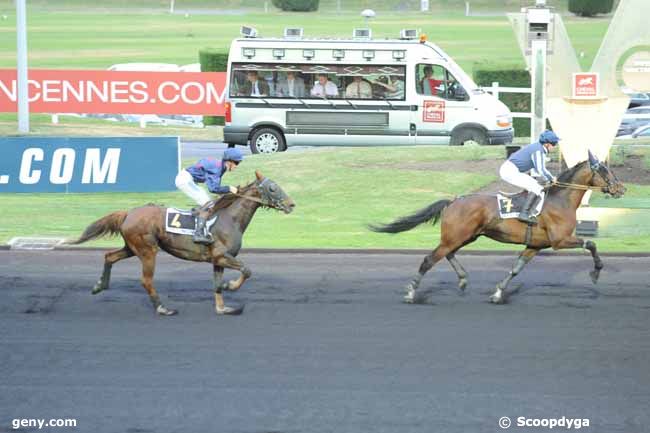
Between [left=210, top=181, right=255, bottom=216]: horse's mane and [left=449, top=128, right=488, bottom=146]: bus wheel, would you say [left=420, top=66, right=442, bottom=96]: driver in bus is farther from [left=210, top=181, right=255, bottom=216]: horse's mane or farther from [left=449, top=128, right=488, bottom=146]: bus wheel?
[left=210, top=181, right=255, bottom=216]: horse's mane

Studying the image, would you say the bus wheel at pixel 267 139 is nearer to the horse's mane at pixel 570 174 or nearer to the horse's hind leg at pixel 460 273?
the horse's hind leg at pixel 460 273

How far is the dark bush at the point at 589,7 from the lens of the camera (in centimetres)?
7375

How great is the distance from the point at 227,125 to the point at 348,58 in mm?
3522

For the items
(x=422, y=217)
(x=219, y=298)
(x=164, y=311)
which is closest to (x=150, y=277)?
(x=164, y=311)

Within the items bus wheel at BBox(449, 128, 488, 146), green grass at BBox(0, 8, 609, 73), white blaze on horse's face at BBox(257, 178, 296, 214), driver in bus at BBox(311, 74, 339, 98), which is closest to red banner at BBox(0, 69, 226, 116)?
driver in bus at BBox(311, 74, 339, 98)

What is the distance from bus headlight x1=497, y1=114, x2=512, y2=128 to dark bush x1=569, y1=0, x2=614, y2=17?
48391mm

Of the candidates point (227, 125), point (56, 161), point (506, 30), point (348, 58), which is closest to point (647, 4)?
point (348, 58)

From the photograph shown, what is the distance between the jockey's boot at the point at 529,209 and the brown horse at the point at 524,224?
3.3 inches

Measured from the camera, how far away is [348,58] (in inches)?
1106

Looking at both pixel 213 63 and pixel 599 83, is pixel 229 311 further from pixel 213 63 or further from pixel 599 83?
pixel 213 63

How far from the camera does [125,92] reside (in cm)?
3394

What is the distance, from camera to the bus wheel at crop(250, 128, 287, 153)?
28.6 meters

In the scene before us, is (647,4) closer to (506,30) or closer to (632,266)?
(632,266)

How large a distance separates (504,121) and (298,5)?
54309 millimetres
